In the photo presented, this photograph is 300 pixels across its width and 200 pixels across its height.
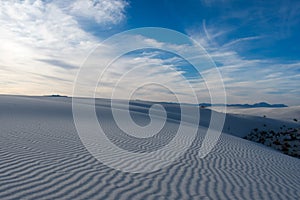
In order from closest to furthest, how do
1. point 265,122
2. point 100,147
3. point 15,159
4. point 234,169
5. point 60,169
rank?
point 60,169
point 15,159
point 234,169
point 100,147
point 265,122

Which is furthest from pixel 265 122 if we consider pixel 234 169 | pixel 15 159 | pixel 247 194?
pixel 15 159

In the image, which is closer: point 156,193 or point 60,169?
point 156,193

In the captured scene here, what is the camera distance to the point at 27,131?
361 inches

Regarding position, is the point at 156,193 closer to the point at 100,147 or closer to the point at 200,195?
the point at 200,195

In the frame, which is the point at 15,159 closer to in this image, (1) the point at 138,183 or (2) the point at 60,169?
(2) the point at 60,169

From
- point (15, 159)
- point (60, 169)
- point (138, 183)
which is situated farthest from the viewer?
point (15, 159)

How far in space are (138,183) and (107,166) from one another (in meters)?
1.18

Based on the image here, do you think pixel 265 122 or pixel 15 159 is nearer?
pixel 15 159

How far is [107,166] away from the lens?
575 cm

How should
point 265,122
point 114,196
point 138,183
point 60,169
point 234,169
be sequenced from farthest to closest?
1. point 265,122
2. point 234,169
3. point 60,169
4. point 138,183
5. point 114,196

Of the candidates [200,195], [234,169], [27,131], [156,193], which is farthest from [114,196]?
[27,131]

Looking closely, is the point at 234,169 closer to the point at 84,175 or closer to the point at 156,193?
the point at 156,193

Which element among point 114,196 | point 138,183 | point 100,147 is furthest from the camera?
point 100,147

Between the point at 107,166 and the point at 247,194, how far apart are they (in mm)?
2870
